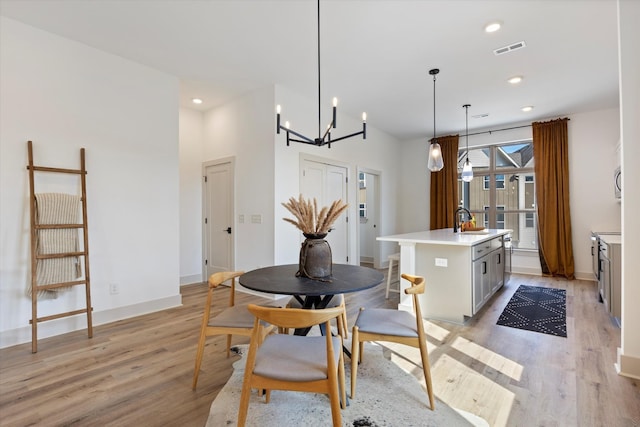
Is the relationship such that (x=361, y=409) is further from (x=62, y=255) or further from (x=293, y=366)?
(x=62, y=255)

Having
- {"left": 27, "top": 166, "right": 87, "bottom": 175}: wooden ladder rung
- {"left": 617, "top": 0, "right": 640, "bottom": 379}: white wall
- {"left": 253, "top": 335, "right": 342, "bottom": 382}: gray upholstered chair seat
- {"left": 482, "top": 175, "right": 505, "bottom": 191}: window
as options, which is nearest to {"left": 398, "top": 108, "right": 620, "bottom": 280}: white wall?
{"left": 482, "top": 175, "right": 505, "bottom": 191}: window

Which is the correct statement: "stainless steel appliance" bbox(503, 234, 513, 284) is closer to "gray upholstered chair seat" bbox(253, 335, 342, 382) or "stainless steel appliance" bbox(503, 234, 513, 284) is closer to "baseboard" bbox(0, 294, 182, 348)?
"gray upholstered chair seat" bbox(253, 335, 342, 382)

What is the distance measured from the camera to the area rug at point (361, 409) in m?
1.76

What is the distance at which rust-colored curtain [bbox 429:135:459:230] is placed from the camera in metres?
6.80

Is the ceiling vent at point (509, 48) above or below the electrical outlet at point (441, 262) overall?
above

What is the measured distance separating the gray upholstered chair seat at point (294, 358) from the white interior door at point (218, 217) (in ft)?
11.4

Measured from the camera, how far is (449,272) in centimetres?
338

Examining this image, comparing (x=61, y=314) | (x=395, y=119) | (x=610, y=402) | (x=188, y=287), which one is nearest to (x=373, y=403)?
(x=610, y=402)

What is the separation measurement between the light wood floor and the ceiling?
2945mm

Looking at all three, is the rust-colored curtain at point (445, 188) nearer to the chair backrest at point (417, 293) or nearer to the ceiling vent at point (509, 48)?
the ceiling vent at point (509, 48)

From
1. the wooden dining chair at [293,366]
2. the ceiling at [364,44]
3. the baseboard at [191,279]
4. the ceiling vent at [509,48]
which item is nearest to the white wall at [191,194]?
the baseboard at [191,279]

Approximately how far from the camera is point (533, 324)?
10.9ft

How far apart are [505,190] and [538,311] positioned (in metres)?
3.46

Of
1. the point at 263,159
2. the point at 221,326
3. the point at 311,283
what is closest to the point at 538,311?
the point at 311,283
